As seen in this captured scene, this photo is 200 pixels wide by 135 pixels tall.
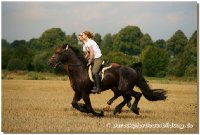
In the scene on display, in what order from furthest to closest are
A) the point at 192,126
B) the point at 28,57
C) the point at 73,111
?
the point at 28,57
the point at 73,111
the point at 192,126

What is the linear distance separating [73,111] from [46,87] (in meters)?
11.2

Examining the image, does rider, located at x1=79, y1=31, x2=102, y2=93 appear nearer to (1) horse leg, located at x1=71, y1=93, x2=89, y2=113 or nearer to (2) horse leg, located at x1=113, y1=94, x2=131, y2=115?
(1) horse leg, located at x1=71, y1=93, x2=89, y2=113

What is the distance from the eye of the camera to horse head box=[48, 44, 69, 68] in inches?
526

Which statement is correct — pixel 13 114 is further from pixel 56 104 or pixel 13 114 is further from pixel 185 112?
pixel 185 112

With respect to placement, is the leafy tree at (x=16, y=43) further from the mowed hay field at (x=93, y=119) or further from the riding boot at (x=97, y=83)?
the riding boot at (x=97, y=83)

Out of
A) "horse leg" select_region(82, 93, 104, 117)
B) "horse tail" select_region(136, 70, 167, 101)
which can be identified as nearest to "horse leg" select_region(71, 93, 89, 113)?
"horse leg" select_region(82, 93, 104, 117)

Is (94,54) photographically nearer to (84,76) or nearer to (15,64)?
(84,76)

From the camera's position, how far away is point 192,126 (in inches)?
513

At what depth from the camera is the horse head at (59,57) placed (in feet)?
43.9

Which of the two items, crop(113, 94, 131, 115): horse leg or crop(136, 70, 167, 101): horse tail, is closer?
crop(113, 94, 131, 115): horse leg

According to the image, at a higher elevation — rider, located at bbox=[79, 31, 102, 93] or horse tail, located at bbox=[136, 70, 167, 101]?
rider, located at bbox=[79, 31, 102, 93]

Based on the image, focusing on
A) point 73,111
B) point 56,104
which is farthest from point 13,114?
point 56,104

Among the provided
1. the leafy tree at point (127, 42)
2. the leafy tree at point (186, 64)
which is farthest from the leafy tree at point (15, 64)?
the leafy tree at point (127, 42)

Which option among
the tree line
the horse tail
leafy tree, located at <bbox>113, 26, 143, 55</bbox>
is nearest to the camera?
the horse tail
